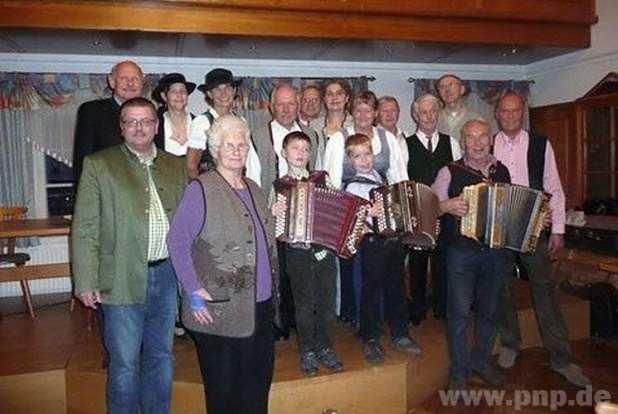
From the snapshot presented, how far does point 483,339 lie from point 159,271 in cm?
193

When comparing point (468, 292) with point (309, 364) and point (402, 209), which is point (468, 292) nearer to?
point (402, 209)

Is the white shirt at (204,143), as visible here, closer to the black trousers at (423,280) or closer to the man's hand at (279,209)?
the man's hand at (279,209)

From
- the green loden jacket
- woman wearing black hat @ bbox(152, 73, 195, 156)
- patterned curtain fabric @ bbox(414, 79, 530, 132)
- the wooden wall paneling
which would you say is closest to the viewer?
the green loden jacket

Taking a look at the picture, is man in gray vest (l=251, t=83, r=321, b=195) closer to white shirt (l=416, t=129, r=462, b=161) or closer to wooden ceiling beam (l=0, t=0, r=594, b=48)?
white shirt (l=416, t=129, r=462, b=161)

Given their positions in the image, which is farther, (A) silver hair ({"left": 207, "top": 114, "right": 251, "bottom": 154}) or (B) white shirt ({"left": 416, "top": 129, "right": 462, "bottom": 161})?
(B) white shirt ({"left": 416, "top": 129, "right": 462, "bottom": 161})

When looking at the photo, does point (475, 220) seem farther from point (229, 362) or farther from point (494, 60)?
point (494, 60)

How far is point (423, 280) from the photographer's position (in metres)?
3.54

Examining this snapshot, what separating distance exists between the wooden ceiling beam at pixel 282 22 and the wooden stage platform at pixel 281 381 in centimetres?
250

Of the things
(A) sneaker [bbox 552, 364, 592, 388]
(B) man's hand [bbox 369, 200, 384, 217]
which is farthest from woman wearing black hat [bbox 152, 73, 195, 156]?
(A) sneaker [bbox 552, 364, 592, 388]

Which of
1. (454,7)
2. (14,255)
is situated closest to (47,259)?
(14,255)

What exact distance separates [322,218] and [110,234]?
97cm

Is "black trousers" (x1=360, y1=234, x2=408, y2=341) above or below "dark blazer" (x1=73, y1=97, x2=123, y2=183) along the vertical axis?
below

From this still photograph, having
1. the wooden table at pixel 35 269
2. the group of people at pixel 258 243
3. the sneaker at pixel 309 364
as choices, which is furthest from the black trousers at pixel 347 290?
the wooden table at pixel 35 269

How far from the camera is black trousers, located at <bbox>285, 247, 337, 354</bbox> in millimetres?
2652
